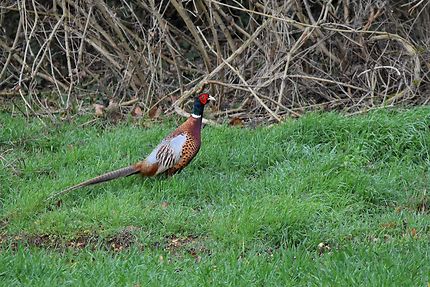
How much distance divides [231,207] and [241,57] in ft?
11.9

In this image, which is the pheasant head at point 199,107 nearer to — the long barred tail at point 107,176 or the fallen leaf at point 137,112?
the long barred tail at point 107,176

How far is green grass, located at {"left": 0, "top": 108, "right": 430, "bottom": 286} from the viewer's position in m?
5.62

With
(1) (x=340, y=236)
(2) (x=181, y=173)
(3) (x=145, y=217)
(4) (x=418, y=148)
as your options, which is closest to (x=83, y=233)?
(3) (x=145, y=217)

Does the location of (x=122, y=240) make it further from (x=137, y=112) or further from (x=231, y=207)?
(x=137, y=112)

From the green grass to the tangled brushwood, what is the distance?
79 cm

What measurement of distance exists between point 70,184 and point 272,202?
1661 millimetres

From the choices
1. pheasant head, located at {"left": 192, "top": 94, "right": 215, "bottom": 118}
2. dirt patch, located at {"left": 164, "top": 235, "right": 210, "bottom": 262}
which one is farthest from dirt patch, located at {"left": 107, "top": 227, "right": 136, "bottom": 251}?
pheasant head, located at {"left": 192, "top": 94, "right": 215, "bottom": 118}

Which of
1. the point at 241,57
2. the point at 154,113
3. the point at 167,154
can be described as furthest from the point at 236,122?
the point at 167,154

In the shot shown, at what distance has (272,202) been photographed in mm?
6828

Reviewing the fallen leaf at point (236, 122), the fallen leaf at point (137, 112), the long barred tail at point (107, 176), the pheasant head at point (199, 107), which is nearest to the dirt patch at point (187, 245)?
the long barred tail at point (107, 176)

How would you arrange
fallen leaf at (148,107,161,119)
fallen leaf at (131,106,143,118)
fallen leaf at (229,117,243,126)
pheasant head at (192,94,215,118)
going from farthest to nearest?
fallen leaf at (131,106,143,118) < fallen leaf at (148,107,161,119) < fallen leaf at (229,117,243,126) < pheasant head at (192,94,215,118)

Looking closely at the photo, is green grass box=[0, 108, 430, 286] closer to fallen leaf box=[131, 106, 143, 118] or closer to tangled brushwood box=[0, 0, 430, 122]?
fallen leaf box=[131, 106, 143, 118]

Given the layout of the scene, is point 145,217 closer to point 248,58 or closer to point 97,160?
point 97,160

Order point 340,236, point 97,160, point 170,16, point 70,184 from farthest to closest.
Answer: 1. point 170,16
2. point 97,160
3. point 70,184
4. point 340,236
